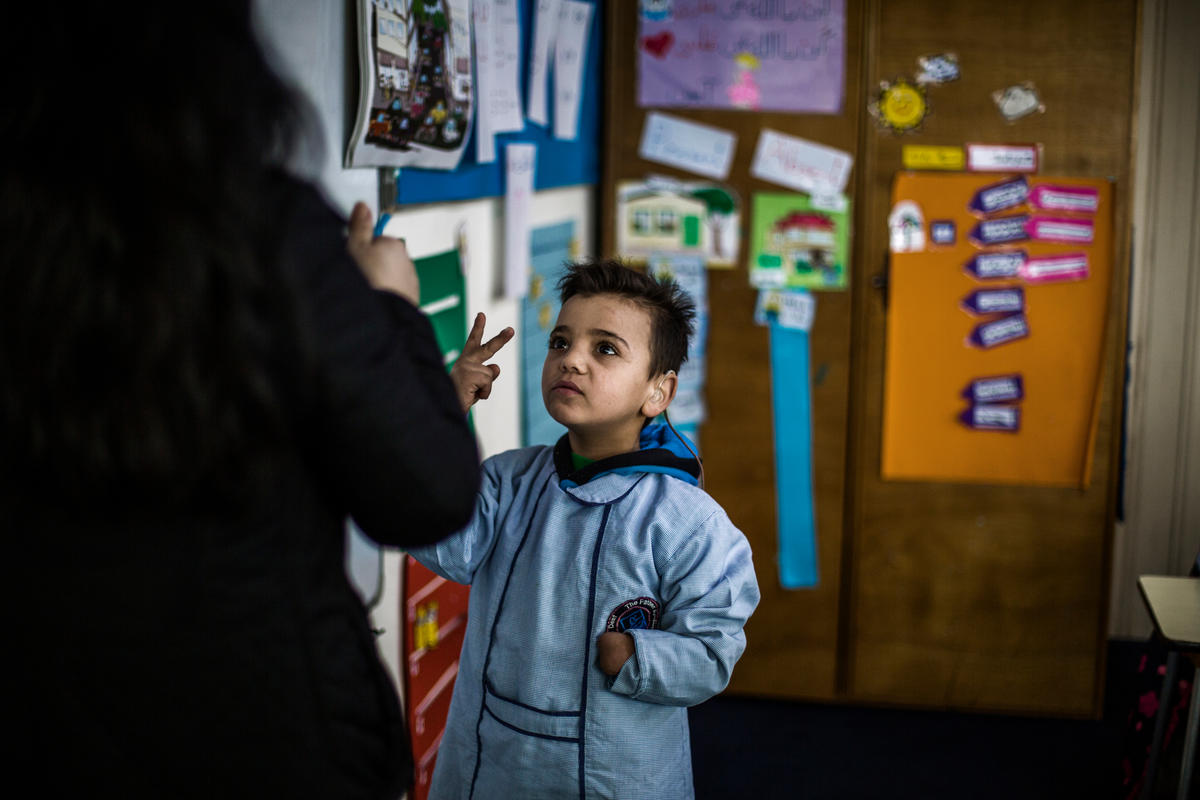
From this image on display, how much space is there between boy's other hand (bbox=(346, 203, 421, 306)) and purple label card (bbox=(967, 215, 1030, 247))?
228cm

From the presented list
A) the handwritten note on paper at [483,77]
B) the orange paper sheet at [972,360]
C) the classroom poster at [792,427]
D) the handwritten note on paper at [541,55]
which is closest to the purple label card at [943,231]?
the orange paper sheet at [972,360]

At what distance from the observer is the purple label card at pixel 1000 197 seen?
9.20ft

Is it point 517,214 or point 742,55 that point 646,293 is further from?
point 742,55

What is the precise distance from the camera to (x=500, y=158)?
2037mm

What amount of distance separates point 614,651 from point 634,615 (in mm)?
56

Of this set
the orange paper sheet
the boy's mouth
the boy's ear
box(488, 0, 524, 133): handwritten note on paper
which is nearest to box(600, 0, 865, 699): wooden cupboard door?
the orange paper sheet

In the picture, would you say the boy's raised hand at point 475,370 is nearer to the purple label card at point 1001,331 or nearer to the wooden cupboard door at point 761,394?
the wooden cupboard door at point 761,394

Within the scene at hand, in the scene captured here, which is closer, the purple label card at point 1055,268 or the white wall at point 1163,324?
the purple label card at point 1055,268

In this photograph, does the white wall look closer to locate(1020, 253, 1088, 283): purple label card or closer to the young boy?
locate(1020, 253, 1088, 283): purple label card

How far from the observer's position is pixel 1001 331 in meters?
2.86

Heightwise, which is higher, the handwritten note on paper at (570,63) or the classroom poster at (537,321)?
the handwritten note on paper at (570,63)

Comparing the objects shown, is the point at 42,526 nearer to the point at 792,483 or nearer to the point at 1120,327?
the point at 792,483

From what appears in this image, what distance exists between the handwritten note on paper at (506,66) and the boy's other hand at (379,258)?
1.09 metres

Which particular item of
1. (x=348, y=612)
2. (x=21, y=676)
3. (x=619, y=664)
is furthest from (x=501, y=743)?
(x=21, y=676)
